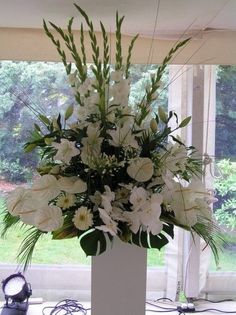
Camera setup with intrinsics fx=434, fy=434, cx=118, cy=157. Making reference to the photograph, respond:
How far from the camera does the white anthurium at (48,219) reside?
37.0 inches

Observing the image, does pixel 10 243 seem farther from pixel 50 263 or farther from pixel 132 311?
pixel 132 311

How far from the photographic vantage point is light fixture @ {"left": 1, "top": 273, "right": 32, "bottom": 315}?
6.14ft

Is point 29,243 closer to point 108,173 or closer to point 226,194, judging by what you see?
point 108,173

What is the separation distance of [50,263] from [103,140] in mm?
1341

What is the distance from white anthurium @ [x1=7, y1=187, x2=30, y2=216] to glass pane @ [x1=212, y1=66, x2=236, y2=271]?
131 centimetres

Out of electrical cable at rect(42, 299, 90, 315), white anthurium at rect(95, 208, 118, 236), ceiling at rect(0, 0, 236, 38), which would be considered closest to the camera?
white anthurium at rect(95, 208, 118, 236)

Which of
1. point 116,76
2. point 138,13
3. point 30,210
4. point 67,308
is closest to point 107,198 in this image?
point 30,210

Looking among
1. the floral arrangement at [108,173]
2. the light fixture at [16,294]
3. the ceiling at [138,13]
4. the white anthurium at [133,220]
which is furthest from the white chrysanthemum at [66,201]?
the light fixture at [16,294]

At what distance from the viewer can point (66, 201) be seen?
978 millimetres

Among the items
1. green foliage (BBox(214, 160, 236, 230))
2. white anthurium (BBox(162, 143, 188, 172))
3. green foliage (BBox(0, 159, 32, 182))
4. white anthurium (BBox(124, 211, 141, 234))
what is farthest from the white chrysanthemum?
green foliage (BBox(214, 160, 236, 230))

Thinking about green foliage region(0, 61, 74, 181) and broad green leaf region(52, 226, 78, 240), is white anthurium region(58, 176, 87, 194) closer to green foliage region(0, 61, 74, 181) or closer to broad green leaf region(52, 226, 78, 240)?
broad green leaf region(52, 226, 78, 240)

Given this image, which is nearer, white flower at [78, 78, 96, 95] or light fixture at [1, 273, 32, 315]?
white flower at [78, 78, 96, 95]

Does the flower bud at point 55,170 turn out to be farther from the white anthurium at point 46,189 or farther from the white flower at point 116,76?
the white flower at point 116,76

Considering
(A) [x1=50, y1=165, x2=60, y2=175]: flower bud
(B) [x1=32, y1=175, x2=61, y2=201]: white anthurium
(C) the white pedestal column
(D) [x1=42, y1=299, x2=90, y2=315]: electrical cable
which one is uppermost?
(A) [x1=50, y1=165, x2=60, y2=175]: flower bud
